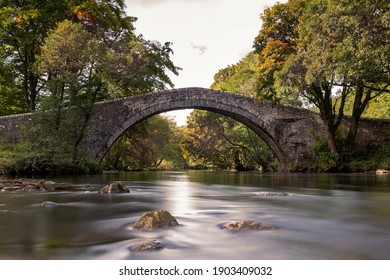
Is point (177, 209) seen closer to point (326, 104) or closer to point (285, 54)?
point (285, 54)

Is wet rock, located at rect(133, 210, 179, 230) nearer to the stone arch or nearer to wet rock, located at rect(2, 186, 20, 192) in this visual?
wet rock, located at rect(2, 186, 20, 192)

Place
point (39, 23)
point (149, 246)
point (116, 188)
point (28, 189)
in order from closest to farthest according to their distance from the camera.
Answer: point (149, 246)
point (116, 188)
point (28, 189)
point (39, 23)

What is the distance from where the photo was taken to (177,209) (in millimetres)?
5941

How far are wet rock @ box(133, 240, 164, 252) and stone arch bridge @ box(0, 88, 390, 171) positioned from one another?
16.1m

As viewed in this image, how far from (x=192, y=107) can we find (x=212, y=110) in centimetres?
119

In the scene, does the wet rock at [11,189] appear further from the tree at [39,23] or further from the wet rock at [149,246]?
the tree at [39,23]

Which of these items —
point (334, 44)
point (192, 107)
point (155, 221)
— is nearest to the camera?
point (155, 221)

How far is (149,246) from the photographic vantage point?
3.17m

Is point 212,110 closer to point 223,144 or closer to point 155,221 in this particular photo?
point 223,144

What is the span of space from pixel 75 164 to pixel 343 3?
38.7 feet

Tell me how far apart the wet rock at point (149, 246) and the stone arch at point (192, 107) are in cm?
1643

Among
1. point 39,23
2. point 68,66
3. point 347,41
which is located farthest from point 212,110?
point 39,23
